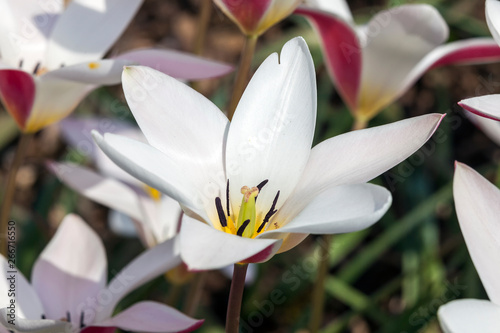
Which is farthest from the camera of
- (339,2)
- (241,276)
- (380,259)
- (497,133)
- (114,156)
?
(380,259)

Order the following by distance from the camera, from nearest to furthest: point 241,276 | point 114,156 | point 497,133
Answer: point 114,156, point 241,276, point 497,133

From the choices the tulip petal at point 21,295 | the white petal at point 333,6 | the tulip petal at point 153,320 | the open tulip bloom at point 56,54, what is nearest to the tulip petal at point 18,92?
the open tulip bloom at point 56,54

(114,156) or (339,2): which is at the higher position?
(114,156)

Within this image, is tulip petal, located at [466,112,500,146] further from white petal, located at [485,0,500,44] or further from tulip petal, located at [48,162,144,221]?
tulip petal, located at [48,162,144,221]

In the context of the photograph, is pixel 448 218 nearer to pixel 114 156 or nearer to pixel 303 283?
pixel 303 283

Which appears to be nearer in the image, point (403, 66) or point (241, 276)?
point (241, 276)

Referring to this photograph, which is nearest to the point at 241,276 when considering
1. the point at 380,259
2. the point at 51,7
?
the point at 51,7

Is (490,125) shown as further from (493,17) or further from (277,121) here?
(277,121)
